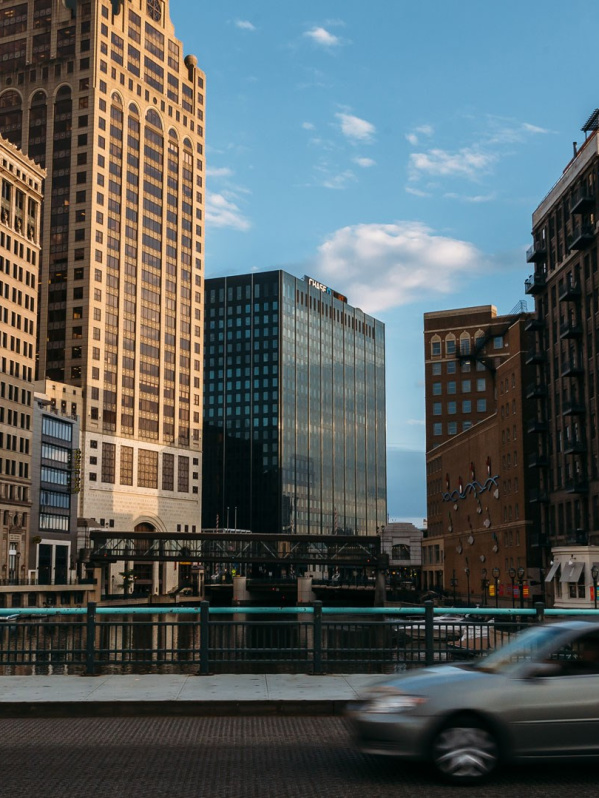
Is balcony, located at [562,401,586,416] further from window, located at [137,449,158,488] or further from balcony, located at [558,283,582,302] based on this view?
window, located at [137,449,158,488]

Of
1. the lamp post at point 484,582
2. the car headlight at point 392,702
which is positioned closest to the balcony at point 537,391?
the lamp post at point 484,582

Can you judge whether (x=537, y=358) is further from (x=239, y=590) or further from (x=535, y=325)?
(x=239, y=590)

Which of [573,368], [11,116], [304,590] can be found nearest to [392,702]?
[573,368]

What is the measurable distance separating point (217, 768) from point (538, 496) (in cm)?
8315

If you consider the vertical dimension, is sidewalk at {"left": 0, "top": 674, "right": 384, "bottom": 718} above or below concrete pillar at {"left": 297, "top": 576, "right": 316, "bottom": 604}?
above

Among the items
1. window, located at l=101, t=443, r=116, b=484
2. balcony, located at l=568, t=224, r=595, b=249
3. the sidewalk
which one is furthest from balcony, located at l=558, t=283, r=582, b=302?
window, located at l=101, t=443, r=116, b=484

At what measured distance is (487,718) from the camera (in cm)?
1195

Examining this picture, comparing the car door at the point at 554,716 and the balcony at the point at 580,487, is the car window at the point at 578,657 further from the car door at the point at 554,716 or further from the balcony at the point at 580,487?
the balcony at the point at 580,487

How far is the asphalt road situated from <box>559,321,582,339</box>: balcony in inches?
2766

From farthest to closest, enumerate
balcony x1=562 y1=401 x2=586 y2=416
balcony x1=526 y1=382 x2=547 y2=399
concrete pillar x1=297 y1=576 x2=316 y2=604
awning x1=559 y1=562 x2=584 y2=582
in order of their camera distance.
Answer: concrete pillar x1=297 y1=576 x2=316 y2=604
balcony x1=526 y1=382 x2=547 y2=399
balcony x1=562 y1=401 x2=586 y2=416
awning x1=559 y1=562 x2=584 y2=582

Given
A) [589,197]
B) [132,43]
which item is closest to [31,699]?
[589,197]

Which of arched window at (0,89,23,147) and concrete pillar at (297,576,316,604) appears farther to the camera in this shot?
concrete pillar at (297,576,316,604)

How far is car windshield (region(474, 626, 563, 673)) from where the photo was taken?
41.2 feet

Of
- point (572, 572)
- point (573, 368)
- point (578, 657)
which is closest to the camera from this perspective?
point (578, 657)
